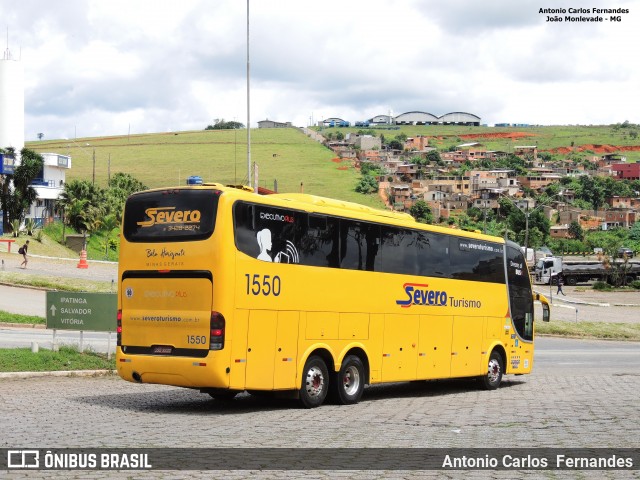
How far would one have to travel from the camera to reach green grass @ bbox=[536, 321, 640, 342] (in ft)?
146

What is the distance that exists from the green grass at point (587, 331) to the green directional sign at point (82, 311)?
2619 cm

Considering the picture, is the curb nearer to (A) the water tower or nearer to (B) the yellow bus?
(B) the yellow bus

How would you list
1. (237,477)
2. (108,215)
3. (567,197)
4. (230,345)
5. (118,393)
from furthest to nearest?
(567,197), (108,215), (118,393), (230,345), (237,477)

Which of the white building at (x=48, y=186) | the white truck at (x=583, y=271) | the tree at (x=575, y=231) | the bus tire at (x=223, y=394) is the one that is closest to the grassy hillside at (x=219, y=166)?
the tree at (x=575, y=231)

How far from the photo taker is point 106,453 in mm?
10117

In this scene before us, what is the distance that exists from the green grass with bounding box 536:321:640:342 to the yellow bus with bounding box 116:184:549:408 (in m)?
25.5

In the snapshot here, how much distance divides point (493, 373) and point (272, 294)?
9.26 meters

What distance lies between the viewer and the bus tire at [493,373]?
23.1 metres

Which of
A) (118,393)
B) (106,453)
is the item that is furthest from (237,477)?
(118,393)

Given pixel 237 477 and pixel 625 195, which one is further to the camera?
pixel 625 195

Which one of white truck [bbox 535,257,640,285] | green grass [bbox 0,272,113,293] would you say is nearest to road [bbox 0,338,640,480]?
green grass [bbox 0,272,113,293]

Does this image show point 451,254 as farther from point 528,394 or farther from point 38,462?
point 38,462

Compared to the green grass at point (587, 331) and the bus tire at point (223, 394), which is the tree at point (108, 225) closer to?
the green grass at point (587, 331)

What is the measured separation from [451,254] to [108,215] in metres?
66.5
